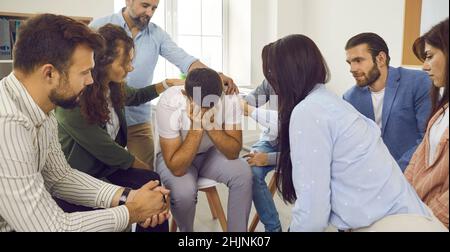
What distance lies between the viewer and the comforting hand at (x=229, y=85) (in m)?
1.08

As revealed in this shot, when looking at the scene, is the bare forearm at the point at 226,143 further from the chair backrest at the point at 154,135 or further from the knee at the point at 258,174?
the chair backrest at the point at 154,135

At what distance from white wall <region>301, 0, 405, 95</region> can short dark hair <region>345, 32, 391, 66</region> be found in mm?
13

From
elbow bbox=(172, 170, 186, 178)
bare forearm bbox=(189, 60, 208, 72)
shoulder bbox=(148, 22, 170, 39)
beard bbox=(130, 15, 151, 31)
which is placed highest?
beard bbox=(130, 15, 151, 31)

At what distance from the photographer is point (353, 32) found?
41.8 inches

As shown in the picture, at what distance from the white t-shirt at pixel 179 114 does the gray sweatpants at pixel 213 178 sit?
0.08m

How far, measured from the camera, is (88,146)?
1008 millimetres

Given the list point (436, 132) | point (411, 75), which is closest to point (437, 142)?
point (436, 132)

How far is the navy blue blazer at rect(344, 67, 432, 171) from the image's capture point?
0.94 meters

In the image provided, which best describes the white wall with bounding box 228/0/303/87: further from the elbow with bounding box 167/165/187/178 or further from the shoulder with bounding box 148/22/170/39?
the elbow with bounding box 167/165/187/178

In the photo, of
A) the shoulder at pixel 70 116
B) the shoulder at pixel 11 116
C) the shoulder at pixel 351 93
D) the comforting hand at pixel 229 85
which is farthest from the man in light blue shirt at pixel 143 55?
the shoulder at pixel 11 116

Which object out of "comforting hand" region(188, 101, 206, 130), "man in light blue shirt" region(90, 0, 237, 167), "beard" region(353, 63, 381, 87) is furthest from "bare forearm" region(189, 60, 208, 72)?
"beard" region(353, 63, 381, 87)

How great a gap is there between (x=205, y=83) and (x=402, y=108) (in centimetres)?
53
